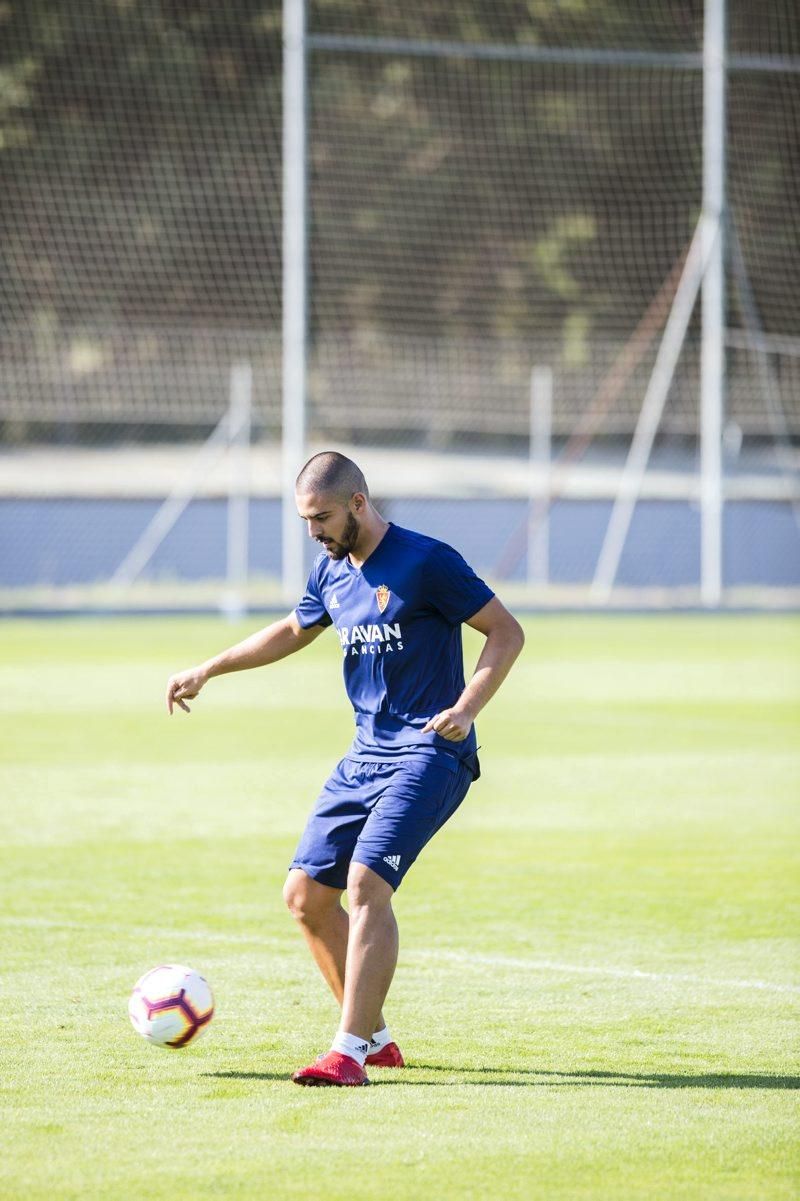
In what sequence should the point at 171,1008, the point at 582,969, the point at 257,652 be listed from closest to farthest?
the point at 171,1008, the point at 257,652, the point at 582,969

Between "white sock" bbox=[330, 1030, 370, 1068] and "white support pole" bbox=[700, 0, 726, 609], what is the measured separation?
2624 centimetres

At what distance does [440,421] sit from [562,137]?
10.2 meters

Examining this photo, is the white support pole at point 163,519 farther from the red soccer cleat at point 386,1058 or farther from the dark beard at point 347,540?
the red soccer cleat at point 386,1058

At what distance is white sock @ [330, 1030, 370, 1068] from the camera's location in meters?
5.80

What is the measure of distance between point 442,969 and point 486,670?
79.0 inches

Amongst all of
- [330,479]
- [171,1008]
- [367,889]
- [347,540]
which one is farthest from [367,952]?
[330,479]

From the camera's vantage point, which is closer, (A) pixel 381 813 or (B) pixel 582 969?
(A) pixel 381 813

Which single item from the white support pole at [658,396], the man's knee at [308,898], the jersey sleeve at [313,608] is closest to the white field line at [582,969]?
the man's knee at [308,898]

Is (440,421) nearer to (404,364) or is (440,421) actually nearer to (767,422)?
(404,364)

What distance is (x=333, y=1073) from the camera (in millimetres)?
5754

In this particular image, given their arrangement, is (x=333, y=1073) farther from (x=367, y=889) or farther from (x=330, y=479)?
(x=330, y=479)

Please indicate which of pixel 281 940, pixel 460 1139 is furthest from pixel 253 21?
pixel 460 1139

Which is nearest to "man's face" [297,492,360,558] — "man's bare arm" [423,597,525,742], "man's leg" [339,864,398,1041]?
"man's bare arm" [423,597,525,742]

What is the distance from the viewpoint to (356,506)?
620cm
